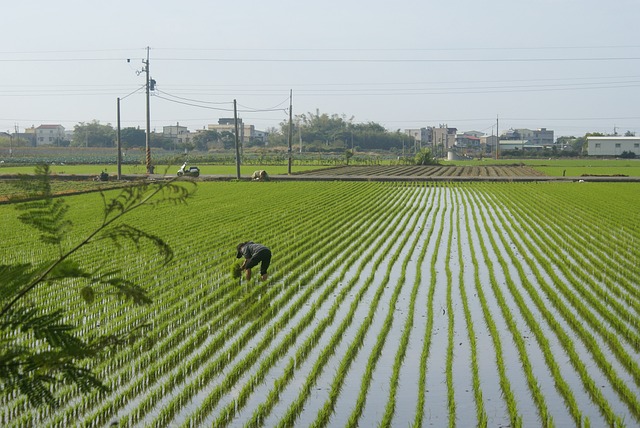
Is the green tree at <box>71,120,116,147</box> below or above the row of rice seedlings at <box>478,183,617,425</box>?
above

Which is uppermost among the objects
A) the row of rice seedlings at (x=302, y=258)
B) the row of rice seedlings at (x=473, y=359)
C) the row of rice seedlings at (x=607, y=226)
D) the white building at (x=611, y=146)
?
the white building at (x=611, y=146)

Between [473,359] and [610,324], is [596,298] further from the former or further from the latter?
[473,359]

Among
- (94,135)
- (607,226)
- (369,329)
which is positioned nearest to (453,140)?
(94,135)

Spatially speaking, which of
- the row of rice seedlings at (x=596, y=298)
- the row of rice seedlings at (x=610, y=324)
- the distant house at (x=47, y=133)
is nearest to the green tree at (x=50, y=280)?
the row of rice seedlings at (x=610, y=324)

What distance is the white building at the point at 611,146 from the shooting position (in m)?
85.4

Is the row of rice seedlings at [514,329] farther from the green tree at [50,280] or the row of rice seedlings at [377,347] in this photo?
the green tree at [50,280]

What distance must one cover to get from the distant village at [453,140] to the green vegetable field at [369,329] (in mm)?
70233

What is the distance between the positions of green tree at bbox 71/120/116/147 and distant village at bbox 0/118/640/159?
6.01 meters

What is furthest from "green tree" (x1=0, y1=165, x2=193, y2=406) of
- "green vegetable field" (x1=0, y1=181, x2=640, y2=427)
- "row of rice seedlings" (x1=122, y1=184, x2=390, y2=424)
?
"row of rice seedlings" (x1=122, y1=184, x2=390, y2=424)

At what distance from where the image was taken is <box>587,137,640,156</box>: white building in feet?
280

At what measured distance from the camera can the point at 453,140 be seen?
5979 inches

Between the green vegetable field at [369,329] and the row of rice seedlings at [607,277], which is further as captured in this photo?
the row of rice seedlings at [607,277]

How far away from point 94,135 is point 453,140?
62.8 m

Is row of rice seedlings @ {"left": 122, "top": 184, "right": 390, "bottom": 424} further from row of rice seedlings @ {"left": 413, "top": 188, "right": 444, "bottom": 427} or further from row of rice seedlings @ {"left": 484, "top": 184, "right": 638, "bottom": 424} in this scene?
row of rice seedlings @ {"left": 484, "top": 184, "right": 638, "bottom": 424}
